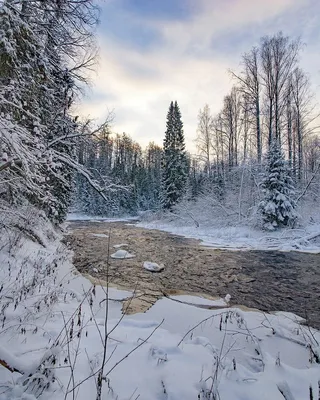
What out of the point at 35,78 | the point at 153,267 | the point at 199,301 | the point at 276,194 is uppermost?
the point at 35,78

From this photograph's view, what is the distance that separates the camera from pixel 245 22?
34.6 ft

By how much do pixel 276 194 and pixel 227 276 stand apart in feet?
30.3

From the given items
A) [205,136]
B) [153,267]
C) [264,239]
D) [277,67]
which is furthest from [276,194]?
[205,136]

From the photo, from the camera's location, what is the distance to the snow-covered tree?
14250mm

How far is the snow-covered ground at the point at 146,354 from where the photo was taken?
6.06ft

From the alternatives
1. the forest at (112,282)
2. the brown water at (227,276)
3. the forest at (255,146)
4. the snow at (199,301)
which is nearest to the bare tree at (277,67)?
the forest at (255,146)

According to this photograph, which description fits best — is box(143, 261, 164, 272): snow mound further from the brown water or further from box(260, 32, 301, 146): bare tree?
box(260, 32, 301, 146): bare tree

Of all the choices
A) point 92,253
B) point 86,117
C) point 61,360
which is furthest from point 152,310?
point 92,253

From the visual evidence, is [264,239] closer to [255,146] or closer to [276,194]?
[276,194]

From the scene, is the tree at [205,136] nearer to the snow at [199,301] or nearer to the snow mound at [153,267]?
the snow mound at [153,267]

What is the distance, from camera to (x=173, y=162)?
102 feet

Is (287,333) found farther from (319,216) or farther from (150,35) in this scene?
(319,216)

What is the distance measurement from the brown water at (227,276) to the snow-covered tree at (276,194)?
13.8ft

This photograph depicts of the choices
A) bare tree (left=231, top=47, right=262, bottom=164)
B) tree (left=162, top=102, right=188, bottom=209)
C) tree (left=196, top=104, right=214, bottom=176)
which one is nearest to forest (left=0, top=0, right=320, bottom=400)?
bare tree (left=231, top=47, right=262, bottom=164)
